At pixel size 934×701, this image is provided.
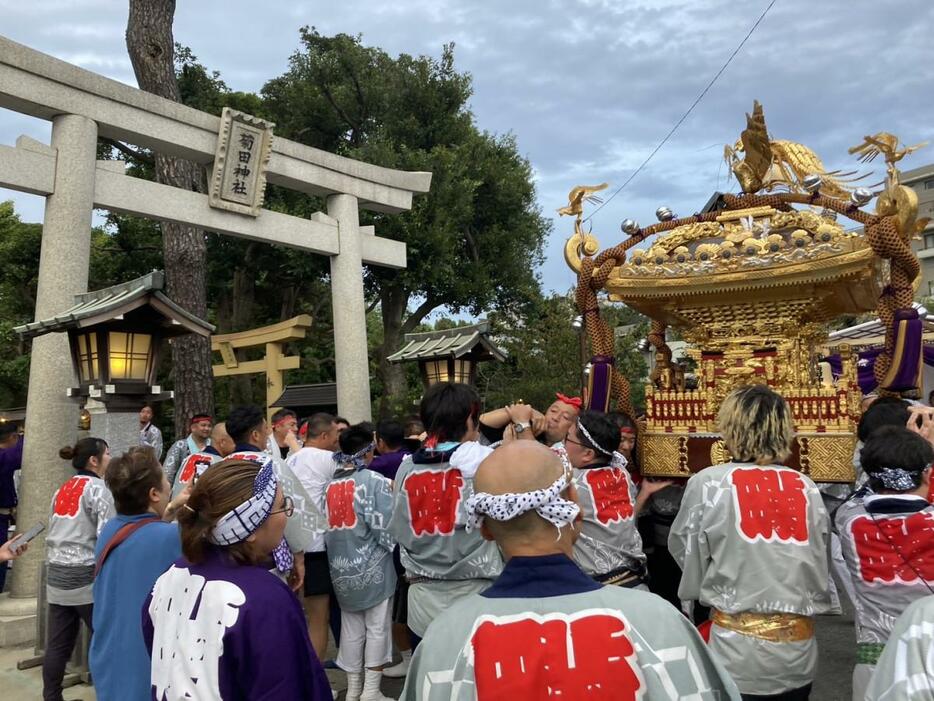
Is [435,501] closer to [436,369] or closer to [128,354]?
[128,354]

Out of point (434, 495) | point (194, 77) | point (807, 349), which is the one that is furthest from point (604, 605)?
point (194, 77)

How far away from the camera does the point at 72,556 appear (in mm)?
4215

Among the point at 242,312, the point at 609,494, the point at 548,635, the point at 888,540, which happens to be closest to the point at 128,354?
the point at 609,494

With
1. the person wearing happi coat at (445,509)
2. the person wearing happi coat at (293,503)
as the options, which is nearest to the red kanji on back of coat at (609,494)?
the person wearing happi coat at (445,509)

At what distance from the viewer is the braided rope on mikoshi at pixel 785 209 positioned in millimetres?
5305

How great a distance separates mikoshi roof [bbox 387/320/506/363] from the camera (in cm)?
787

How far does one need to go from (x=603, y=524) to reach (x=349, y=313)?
7113 mm

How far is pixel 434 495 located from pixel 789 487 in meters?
1.57

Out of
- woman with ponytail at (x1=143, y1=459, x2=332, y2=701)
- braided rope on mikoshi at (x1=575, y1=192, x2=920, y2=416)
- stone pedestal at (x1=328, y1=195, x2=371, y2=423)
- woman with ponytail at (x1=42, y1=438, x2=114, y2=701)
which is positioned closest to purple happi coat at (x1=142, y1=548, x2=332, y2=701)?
woman with ponytail at (x1=143, y1=459, x2=332, y2=701)

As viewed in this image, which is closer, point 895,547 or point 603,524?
point 895,547

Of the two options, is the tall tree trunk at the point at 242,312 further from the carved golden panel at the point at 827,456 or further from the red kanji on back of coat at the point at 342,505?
the carved golden panel at the point at 827,456

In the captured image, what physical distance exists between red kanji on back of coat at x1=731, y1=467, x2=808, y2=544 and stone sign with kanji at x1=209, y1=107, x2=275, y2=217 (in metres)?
7.16

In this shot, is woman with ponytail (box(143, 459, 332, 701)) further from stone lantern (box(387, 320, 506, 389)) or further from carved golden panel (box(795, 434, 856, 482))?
stone lantern (box(387, 320, 506, 389))

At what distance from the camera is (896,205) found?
209 inches
